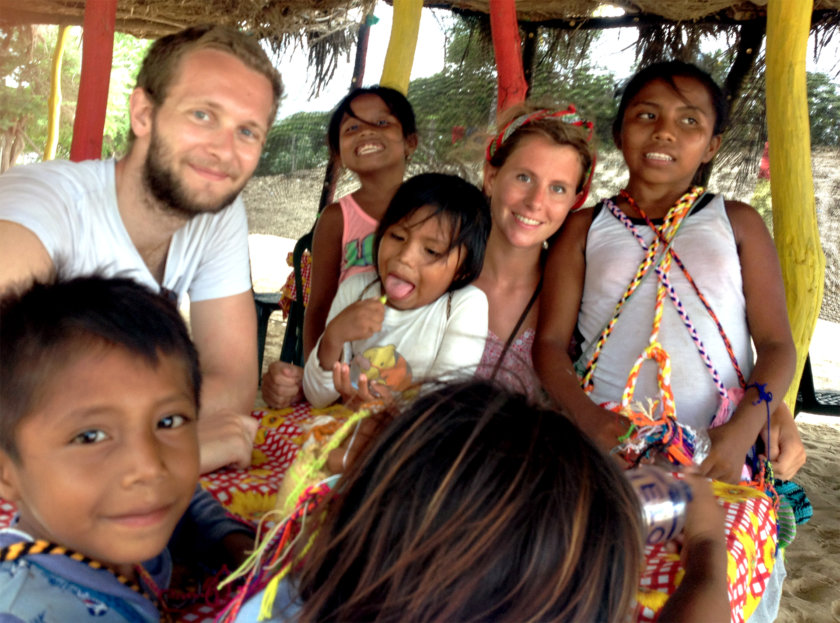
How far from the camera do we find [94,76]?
3.11m

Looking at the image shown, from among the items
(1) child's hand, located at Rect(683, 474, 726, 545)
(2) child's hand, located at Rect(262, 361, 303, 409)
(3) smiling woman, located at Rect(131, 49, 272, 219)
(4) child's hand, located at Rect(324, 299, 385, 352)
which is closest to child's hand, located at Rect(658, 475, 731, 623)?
(1) child's hand, located at Rect(683, 474, 726, 545)

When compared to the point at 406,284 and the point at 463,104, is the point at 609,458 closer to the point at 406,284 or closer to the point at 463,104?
the point at 406,284

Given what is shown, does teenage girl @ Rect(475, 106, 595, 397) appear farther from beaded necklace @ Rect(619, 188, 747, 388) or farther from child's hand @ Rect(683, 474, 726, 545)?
child's hand @ Rect(683, 474, 726, 545)

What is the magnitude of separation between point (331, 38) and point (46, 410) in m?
5.33

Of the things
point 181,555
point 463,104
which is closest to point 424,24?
point 463,104

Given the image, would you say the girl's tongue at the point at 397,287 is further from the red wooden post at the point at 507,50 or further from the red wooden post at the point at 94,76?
the red wooden post at the point at 94,76

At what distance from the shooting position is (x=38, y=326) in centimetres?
92

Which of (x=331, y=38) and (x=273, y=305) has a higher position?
(x=331, y=38)

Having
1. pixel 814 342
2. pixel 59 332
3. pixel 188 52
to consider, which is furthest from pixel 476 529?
pixel 814 342

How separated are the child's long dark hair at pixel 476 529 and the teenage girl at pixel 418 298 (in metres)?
Answer: 0.99

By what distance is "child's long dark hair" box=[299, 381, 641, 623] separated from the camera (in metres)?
0.65

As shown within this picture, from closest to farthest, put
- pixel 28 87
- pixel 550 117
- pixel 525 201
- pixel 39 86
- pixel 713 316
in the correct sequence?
pixel 713 316, pixel 525 201, pixel 550 117, pixel 39 86, pixel 28 87

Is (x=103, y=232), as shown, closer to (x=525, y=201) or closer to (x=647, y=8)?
(x=525, y=201)

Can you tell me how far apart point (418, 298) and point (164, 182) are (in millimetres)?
734
